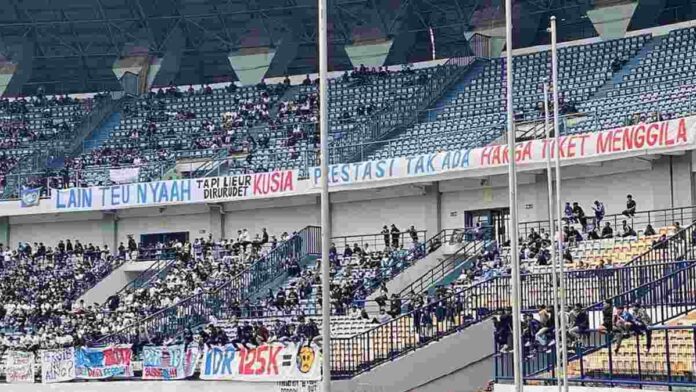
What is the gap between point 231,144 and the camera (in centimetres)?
5906

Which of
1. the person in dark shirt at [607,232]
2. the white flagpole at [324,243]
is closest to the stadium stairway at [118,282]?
the person in dark shirt at [607,232]

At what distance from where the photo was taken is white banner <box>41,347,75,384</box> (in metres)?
45.4

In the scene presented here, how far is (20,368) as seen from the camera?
46.4 metres

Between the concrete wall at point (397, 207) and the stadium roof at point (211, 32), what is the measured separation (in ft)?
30.8

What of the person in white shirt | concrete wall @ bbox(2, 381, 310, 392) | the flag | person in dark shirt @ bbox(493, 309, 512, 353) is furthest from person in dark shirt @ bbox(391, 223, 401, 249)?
the flag

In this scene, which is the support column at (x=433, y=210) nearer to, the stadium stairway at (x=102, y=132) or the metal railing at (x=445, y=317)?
the metal railing at (x=445, y=317)

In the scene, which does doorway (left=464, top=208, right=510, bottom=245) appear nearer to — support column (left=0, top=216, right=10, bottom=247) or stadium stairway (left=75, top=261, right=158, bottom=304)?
stadium stairway (left=75, top=261, right=158, bottom=304)

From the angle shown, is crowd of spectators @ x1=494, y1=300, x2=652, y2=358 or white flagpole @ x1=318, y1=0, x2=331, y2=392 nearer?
white flagpole @ x1=318, y1=0, x2=331, y2=392

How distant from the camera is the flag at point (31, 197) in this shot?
57562mm

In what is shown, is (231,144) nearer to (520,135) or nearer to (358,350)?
(520,135)

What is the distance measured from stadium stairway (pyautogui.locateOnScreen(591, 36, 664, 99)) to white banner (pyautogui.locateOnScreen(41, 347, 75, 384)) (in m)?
19.9

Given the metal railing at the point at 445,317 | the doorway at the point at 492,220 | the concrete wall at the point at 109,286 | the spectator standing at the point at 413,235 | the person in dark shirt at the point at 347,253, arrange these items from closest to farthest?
1. the metal railing at the point at 445,317
2. the doorway at the point at 492,220
3. the spectator standing at the point at 413,235
4. the person in dark shirt at the point at 347,253
5. the concrete wall at the point at 109,286

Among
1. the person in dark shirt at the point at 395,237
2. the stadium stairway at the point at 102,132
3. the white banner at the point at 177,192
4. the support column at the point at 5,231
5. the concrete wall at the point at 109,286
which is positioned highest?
the stadium stairway at the point at 102,132

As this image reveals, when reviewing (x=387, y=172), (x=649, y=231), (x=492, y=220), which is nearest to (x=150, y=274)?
(x=387, y=172)
